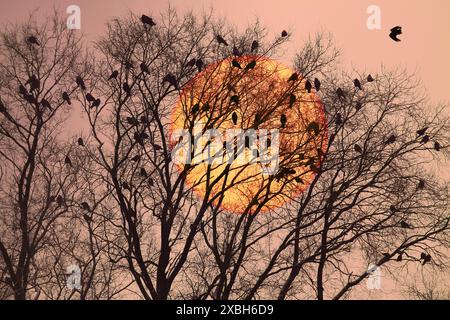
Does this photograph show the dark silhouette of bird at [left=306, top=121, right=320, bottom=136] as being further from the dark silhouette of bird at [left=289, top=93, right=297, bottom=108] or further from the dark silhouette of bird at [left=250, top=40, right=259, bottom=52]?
the dark silhouette of bird at [left=250, top=40, right=259, bottom=52]

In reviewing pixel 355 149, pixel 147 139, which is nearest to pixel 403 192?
pixel 355 149

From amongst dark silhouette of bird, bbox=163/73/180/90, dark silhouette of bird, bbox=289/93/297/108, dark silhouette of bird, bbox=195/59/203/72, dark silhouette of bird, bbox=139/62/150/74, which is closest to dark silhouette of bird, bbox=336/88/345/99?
dark silhouette of bird, bbox=289/93/297/108

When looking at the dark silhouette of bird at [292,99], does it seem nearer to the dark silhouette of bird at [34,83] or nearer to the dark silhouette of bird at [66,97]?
the dark silhouette of bird at [66,97]

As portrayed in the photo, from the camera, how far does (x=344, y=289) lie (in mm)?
18500

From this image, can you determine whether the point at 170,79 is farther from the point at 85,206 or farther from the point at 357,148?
the point at 357,148

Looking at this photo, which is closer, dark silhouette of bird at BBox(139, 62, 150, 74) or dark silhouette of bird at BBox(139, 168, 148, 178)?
dark silhouette of bird at BBox(139, 168, 148, 178)

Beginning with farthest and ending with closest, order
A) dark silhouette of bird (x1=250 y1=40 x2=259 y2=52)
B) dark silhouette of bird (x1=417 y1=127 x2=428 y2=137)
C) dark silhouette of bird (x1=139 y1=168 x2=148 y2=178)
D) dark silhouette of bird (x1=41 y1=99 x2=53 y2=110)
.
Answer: dark silhouette of bird (x1=41 y1=99 x2=53 y2=110)
dark silhouette of bird (x1=417 y1=127 x2=428 y2=137)
dark silhouette of bird (x1=139 y1=168 x2=148 y2=178)
dark silhouette of bird (x1=250 y1=40 x2=259 y2=52)

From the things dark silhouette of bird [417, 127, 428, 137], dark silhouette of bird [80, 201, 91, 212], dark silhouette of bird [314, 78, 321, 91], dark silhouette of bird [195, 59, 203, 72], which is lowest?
dark silhouette of bird [80, 201, 91, 212]

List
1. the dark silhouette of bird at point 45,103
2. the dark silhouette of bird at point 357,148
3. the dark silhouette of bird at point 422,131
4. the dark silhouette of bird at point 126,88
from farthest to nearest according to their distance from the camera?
the dark silhouette of bird at point 45,103 < the dark silhouette of bird at point 422,131 < the dark silhouette of bird at point 357,148 < the dark silhouette of bird at point 126,88

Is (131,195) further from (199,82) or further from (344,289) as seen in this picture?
(344,289)

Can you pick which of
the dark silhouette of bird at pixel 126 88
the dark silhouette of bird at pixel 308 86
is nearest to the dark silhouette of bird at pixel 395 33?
the dark silhouette of bird at pixel 308 86

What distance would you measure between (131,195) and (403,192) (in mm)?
6749
